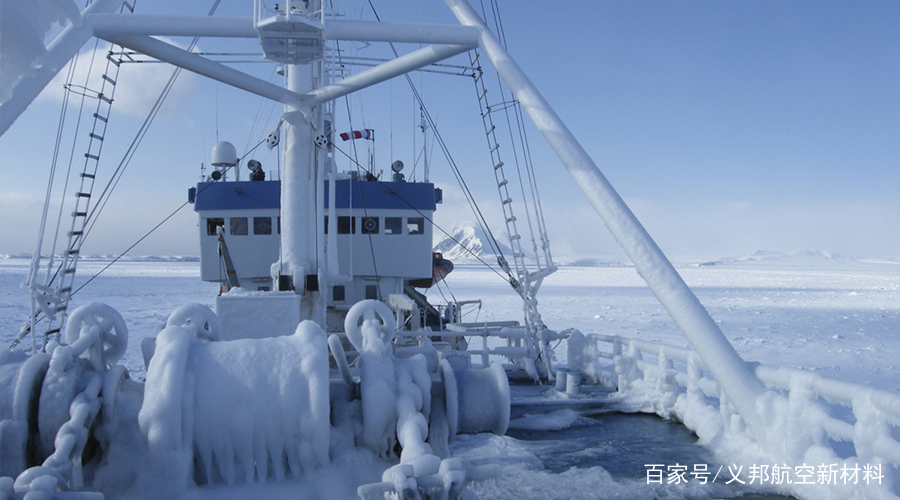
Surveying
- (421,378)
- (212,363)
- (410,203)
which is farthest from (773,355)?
(212,363)

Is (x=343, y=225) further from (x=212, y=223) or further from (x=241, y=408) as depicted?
(x=241, y=408)

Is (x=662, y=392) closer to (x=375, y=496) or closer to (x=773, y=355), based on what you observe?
(x=375, y=496)

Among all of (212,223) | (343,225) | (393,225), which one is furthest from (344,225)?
(212,223)

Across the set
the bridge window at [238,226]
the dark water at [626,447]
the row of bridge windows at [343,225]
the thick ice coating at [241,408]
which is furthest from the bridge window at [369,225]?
the thick ice coating at [241,408]

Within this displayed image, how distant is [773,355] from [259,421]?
44.0ft

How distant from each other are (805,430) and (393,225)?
415 inches

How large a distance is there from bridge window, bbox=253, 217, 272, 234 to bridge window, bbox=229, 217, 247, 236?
0.82 feet

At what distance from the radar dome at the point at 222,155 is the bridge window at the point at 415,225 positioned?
5061 mm

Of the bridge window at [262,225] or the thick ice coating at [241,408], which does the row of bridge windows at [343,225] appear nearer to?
the bridge window at [262,225]

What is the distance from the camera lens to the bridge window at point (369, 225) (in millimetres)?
13202

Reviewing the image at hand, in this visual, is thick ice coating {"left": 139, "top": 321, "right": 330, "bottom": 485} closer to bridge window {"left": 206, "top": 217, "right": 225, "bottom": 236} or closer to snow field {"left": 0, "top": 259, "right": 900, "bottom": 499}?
snow field {"left": 0, "top": 259, "right": 900, "bottom": 499}

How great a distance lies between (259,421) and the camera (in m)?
2.55

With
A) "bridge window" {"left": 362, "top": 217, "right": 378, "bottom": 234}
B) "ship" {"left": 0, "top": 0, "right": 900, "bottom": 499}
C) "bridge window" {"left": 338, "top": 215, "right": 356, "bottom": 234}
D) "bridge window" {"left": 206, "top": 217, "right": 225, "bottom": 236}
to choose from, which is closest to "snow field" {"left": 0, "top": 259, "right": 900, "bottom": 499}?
"ship" {"left": 0, "top": 0, "right": 900, "bottom": 499}

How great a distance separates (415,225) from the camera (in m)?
13.5
